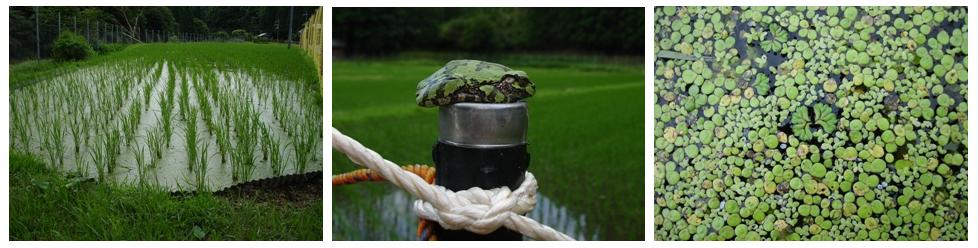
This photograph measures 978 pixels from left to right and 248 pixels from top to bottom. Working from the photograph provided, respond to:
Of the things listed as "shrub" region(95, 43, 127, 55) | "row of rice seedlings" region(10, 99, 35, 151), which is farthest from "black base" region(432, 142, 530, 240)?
"row of rice seedlings" region(10, 99, 35, 151)

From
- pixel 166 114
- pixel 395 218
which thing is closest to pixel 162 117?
pixel 166 114

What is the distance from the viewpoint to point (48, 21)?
234 cm

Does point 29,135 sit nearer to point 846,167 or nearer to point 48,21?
point 48,21

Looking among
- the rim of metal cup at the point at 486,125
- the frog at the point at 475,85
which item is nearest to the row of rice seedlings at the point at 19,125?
the frog at the point at 475,85

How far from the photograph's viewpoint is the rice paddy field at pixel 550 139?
12.3 ft

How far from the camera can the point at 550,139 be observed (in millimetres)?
5035

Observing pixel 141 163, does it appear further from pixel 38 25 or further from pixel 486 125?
pixel 486 125

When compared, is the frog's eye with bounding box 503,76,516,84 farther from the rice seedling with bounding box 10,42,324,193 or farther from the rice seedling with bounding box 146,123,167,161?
the rice seedling with bounding box 146,123,167,161

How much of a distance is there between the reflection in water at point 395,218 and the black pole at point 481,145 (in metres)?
2.21

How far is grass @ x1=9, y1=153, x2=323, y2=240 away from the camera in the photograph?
227 cm

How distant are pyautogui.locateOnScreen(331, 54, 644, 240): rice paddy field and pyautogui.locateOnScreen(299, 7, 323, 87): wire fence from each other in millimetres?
921

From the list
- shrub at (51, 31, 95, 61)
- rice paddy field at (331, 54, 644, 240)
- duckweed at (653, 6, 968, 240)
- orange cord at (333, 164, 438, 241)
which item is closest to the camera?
orange cord at (333, 164, 438, 241)

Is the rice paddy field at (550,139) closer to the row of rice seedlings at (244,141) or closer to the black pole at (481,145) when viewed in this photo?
the row of rice seedlings at (244,141)

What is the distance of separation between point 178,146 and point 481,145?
1353mm
